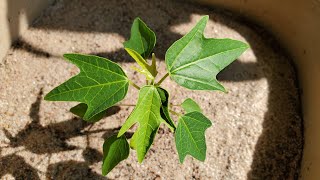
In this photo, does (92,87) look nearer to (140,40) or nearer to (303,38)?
(140,40)

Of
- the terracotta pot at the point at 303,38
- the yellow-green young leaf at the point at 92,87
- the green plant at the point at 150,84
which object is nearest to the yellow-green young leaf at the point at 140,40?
the green plant at the point at 150,84

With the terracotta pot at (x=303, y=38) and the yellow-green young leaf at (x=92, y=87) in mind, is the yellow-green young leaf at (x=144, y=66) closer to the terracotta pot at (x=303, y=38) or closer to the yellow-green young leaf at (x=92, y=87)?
the yellow-green young leaf at (x=92, y=87)

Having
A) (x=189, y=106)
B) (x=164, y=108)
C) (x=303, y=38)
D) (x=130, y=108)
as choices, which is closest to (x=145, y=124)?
(x=164, y=108)

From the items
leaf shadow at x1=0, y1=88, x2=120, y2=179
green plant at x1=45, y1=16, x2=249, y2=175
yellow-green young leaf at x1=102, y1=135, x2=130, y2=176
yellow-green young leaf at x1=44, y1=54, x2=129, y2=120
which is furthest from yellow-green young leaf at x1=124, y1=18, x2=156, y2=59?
leaf shadow at x1=0, y1=88, x2=120, y2=179

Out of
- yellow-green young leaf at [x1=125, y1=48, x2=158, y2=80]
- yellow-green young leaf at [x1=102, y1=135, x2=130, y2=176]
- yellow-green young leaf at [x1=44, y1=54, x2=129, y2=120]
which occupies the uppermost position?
yellow-green young leaf at [x1=125, y1=48, x2=158, y2=80]

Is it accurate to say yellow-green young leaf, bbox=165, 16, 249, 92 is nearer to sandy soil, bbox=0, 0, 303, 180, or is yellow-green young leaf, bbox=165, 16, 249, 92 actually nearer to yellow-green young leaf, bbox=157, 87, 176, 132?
yellow-green young leaf, bbox=157, 87, 176, 132

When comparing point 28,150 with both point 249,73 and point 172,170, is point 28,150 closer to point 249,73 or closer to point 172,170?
point 172,170
